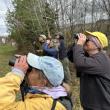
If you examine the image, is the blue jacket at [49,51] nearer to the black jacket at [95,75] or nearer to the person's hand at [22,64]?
the black jacket at [95,75]

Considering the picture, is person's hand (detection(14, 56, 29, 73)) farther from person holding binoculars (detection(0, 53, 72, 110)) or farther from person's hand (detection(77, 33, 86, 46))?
person's hand (detection(77, 33, 86, 46))

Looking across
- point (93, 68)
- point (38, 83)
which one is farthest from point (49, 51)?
point (38, 83)

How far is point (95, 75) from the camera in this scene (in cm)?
561

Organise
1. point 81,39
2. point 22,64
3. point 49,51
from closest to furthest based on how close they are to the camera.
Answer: point 22,64, point 81,39, point 49,51

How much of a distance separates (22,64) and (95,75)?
2.23 metres

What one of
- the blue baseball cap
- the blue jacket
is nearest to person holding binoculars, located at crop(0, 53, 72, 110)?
the blue baseball cap

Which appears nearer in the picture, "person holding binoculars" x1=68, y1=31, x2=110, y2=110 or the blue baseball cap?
the blue baseball cap

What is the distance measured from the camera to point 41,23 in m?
15.1

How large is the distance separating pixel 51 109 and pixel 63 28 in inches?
448

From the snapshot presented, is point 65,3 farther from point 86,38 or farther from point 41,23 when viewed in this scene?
point 86,38

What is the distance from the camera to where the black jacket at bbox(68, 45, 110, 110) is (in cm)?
553

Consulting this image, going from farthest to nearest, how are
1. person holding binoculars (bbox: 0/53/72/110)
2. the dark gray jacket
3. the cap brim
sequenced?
the dark gray jacket
the cap brim
person holding binoculars (bbox: 0/53/72/110)

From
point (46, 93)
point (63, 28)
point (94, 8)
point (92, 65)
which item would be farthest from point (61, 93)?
point (94, 8)

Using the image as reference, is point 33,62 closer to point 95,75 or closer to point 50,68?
point 50,68
